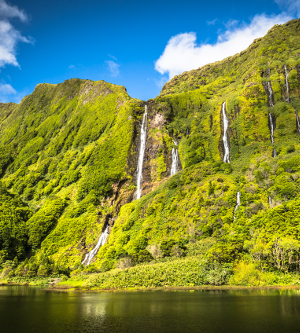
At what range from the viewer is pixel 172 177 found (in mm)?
89688

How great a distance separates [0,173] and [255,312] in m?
155

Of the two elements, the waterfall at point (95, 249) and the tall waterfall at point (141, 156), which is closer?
the waterfall at point (95, 249)

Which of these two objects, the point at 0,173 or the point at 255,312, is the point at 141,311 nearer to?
the point at 255,312

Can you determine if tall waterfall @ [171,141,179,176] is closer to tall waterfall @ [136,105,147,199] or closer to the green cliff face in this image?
the green cliff face

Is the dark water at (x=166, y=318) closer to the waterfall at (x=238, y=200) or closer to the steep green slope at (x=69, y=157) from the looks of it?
the waterfall at (x=238, y=200)

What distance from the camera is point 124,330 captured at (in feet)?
60.7

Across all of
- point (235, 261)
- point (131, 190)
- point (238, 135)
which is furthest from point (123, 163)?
point (235, 261)

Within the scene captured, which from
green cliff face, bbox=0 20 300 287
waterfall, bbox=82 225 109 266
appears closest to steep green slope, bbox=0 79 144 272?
green cliff face, bbox=0 20 300 287

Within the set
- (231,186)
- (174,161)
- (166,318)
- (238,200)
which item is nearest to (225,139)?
(174,161)

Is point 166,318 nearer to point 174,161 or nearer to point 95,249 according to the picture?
point 95,249

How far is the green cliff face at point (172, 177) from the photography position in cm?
5844

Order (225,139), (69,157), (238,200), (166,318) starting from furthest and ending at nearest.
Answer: (69,157), (225,139), (238,200), (166,318)


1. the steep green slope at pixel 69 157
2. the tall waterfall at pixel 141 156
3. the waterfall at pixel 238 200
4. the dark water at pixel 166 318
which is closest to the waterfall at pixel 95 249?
the steep green slope at pixel 69 157

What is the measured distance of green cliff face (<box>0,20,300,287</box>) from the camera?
192ft
